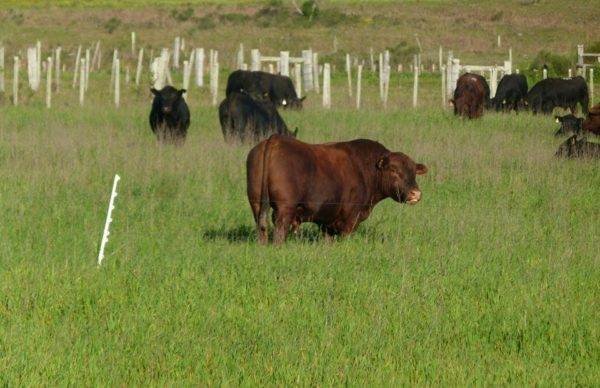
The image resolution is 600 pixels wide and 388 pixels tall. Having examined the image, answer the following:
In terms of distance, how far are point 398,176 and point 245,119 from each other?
33.8 ft

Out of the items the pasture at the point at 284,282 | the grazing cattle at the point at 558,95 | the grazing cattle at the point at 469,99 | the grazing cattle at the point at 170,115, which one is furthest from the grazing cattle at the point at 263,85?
the pasture at the point at 284,282

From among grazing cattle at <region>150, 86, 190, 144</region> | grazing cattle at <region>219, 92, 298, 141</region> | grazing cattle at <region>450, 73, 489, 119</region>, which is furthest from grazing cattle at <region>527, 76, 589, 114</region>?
grazing cattle at <region>150, 86, 190, 144</region>

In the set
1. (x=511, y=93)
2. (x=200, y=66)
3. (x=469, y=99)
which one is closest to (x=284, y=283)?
(x=469, y=99)

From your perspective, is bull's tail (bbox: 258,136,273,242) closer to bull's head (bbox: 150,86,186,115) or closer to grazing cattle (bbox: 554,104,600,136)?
bull's head (bbox: 150,86,186,115)

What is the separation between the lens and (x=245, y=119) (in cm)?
2223

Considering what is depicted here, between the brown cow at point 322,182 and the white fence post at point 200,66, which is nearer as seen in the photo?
the brown cow at point 322,182

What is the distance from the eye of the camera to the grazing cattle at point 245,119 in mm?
21969

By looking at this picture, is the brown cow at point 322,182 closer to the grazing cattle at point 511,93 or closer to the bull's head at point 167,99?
→ the bull's head at point 167,99

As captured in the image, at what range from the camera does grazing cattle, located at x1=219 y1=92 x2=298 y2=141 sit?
2197 cm

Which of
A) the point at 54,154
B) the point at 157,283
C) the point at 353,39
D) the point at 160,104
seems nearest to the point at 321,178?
the point at 157,283

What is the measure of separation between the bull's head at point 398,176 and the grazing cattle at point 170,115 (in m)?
9.95

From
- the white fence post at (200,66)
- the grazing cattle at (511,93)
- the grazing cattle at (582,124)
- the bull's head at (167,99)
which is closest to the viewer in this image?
the bull's head at (167,99)

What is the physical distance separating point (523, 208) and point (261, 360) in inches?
311

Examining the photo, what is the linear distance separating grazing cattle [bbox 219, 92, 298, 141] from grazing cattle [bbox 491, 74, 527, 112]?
44.8ft
